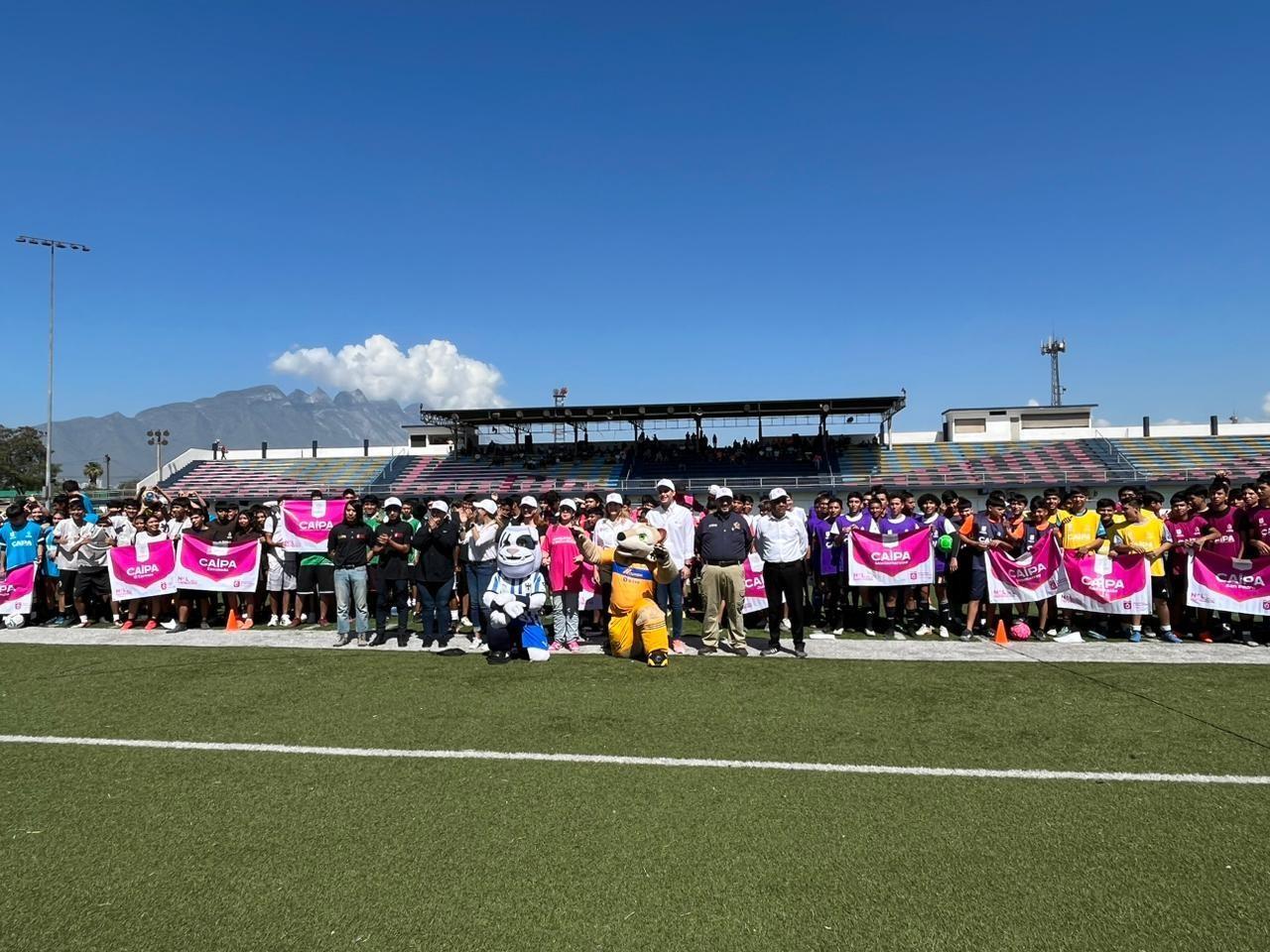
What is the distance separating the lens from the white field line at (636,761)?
15.3ft

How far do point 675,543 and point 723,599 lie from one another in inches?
47.0

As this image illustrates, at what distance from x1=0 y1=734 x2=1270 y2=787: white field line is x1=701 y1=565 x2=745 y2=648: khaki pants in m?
3.66

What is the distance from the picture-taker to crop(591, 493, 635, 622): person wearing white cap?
9039 mm

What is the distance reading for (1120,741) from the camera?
5332mm

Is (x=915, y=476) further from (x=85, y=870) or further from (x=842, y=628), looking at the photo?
(x=85, y=870)

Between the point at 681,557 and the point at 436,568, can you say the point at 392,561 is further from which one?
the point at 681,557

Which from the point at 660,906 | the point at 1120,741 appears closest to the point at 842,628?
the point at 1120,741

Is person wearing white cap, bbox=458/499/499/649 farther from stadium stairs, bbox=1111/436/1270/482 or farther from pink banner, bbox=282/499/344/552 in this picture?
stadium stairs, bbox=1111/436/1270/482

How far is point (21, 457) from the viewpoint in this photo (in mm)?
83000

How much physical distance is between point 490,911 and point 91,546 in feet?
34.4

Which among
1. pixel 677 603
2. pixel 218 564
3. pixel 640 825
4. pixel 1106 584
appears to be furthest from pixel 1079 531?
pixel 218 564

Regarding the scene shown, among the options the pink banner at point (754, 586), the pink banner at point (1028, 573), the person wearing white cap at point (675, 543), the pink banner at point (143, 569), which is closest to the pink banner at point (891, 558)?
the pink banner at point (1028, 573)

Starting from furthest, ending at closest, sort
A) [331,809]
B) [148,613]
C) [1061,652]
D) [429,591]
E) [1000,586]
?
[148,613], [1000,586], [429,591], [1061,652], [331,809]

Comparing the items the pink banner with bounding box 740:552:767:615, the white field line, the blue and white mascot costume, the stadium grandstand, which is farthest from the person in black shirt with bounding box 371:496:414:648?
the stadium grandstand
